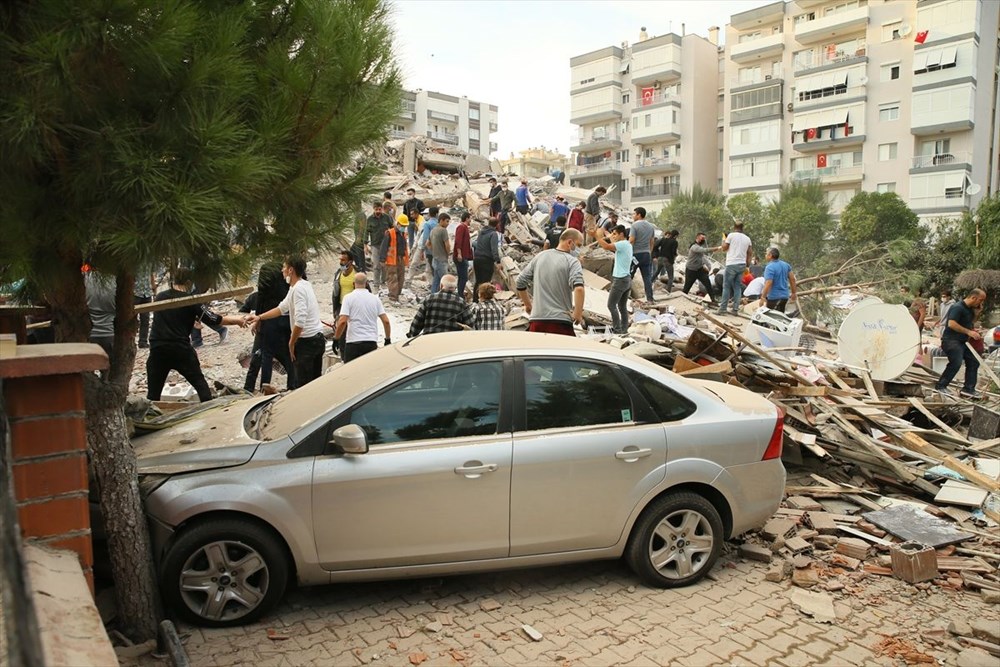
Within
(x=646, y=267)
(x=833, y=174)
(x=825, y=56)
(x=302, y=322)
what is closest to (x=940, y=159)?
(x=833, y=174)

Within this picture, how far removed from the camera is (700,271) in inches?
675

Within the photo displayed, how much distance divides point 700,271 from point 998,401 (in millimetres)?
7297

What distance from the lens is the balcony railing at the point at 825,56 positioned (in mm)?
56447

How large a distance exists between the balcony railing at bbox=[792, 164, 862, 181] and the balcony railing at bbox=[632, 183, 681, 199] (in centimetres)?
1375

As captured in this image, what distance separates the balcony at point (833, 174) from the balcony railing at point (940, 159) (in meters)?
4.12

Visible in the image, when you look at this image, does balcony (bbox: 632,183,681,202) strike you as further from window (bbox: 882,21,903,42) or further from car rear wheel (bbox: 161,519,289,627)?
car rear wheel (bbox: 161,519,289,627)

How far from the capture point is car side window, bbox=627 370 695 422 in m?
4.80

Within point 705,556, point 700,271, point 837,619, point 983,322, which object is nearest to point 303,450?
point 705,556

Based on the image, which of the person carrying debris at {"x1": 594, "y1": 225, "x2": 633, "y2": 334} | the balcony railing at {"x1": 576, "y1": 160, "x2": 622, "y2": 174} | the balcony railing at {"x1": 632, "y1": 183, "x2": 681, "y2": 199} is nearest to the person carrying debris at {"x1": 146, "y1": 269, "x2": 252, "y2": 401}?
Result: the person carrying debris at {"x1": 594, "y1": 225, "x2": 633, "y2": 334}

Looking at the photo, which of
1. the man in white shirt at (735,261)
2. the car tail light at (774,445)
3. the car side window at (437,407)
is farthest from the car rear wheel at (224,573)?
the man in white shirt at (735,261)

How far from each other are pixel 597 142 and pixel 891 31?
31563mm

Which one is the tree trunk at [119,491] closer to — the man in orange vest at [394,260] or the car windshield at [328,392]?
the car windshield at [328,392]

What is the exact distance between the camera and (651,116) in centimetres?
7256

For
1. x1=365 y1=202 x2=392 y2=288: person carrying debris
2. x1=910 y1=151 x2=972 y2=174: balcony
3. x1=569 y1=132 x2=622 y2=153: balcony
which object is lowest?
x1=365 y1=202 x2=392 y2=288: person carrying debris
